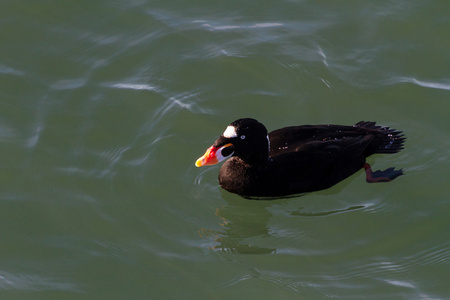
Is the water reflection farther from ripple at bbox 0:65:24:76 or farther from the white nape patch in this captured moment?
ripple at bbox 0:65:24:76

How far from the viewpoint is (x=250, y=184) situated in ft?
31.5

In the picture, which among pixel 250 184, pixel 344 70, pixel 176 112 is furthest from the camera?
pixel 344 70

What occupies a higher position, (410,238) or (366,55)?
(366,55)

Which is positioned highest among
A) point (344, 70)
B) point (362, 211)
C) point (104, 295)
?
point (344, 70)

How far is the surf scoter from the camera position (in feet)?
30.7

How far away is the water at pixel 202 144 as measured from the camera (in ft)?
28.2

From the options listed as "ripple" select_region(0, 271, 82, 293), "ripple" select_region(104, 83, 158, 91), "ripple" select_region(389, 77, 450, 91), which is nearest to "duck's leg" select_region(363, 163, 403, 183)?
"ripple" select_region(389, 77, 450, 91)

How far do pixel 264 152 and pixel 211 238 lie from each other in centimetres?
125

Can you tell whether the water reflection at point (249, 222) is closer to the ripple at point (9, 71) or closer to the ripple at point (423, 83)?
the ripple at point (423, 83)

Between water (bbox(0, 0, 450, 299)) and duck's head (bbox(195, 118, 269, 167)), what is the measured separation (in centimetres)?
62

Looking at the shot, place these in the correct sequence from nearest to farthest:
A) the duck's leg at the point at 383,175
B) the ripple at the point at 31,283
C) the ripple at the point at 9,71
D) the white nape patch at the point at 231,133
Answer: the ripple at the point at 31,283, the white nape patch at the point at 231,133, the duck's leg at the point at 383,175, the ripple at the point at 9,71

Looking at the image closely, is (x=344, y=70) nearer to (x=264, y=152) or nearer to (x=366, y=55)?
(x=366, y=55)

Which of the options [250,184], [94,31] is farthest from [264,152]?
[94,31]

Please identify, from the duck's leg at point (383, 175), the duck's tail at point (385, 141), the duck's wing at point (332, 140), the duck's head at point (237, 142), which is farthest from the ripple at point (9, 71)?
the duck's leg at point (383, 175)
